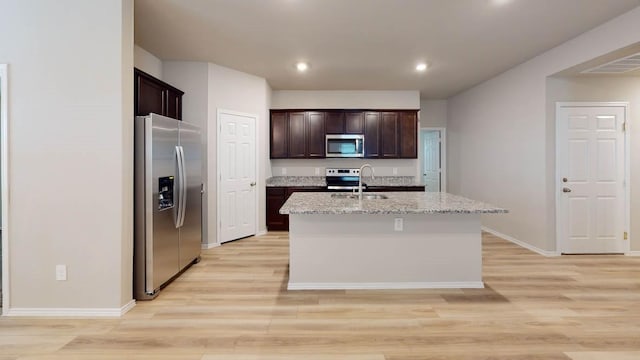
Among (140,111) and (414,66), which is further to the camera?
(414,66)

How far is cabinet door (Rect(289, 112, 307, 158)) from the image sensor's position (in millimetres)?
6512

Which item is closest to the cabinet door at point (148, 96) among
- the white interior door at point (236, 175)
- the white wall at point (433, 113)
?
the white interior door at point (236, 175)

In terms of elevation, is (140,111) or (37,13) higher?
(37,13)

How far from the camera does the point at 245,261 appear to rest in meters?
4.30

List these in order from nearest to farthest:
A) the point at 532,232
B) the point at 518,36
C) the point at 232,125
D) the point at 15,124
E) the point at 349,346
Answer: the point at 349,346
the point at 15,124
the point at 518,36
the point at 532,232
the point at 232,125

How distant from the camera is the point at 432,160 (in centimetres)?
788

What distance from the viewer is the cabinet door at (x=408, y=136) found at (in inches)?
258

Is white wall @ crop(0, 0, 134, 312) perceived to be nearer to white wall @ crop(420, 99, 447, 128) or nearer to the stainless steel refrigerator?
the stainless steel refrigerator

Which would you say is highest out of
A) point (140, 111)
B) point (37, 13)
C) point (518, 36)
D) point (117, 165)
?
point (518, 36)

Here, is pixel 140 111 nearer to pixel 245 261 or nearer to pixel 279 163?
A: pixel 245 261

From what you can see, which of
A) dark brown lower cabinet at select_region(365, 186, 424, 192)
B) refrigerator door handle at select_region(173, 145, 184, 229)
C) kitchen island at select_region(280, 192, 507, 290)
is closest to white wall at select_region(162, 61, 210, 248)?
refrigerator door handle at select_region(173, 145, 184, 229)

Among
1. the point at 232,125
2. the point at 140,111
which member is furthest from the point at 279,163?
the point at 140,111

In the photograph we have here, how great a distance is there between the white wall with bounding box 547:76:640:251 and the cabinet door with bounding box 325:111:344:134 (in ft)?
10.8

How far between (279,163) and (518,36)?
14.4 ft
